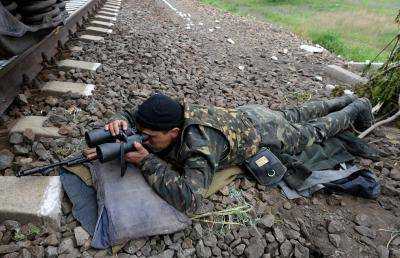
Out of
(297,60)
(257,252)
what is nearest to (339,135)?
(257,252)

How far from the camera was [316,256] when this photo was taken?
2748mm

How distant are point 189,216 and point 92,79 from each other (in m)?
2.45

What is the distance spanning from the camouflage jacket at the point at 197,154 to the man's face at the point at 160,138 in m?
0.06

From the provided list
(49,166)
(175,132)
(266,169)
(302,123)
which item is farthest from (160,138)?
(302,123)

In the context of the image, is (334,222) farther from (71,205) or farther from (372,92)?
(372,92)

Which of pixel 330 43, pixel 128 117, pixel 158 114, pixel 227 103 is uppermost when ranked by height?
pixel 158 114

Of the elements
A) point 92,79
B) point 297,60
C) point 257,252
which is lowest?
point 297,60

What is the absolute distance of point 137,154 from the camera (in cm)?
280

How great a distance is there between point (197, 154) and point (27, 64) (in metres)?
2.35

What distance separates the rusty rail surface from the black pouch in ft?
7.10

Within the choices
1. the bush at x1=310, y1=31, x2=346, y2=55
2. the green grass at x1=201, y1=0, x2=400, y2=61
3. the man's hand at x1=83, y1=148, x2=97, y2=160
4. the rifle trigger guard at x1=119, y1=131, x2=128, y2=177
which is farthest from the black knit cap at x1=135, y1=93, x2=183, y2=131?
the bush at x1=310, y1=31, x2=346, y2=55

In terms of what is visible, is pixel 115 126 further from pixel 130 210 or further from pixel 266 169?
pixel 266 169

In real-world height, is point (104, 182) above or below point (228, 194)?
above

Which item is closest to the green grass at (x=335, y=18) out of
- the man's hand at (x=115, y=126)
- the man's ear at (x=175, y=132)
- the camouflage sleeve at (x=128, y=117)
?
the camouflage sleeve at (x=128, y=117)
